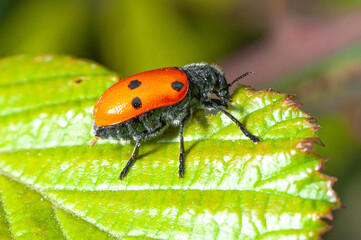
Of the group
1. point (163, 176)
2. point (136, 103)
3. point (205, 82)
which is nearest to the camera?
point (163, 176)

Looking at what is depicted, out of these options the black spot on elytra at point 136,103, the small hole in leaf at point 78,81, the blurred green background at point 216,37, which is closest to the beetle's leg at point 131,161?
the black spot on elytra at point 136,103

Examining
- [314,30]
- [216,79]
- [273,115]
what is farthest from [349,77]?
[273,115]

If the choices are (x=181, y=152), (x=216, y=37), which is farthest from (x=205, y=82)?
(x=216, y=37)

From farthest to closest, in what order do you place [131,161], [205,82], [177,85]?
[205,82] → [177,85] → [131,161]

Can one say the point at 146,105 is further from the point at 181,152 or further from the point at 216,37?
the point at 216,37

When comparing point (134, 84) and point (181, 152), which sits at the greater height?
point (134, 84)

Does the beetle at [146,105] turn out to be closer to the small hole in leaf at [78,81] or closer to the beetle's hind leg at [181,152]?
the beetle's hind leg at [181,152]

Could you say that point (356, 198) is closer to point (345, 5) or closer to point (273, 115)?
point (345, 5)
